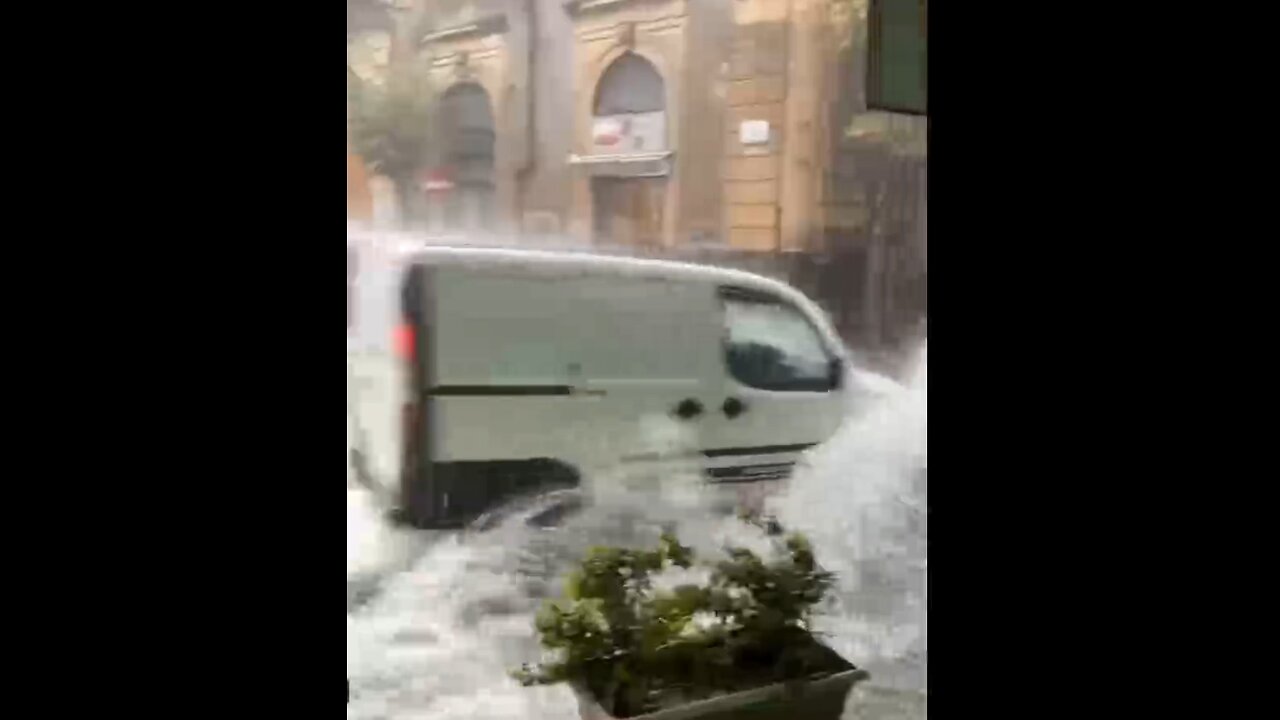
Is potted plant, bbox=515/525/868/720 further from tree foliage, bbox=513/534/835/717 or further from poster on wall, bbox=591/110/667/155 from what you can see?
poster on wall, bbox=591/110/667/155

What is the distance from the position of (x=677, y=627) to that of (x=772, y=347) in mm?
411

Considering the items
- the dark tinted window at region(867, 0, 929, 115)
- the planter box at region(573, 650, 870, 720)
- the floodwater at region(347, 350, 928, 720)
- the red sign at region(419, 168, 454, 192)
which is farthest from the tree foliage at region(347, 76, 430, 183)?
the planter box at region(573, 650, 870, 720)

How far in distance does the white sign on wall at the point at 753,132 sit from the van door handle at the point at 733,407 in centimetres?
36

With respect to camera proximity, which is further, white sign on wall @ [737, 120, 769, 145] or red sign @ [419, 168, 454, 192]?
white sign on wall @ [737, 120, 769, 145]

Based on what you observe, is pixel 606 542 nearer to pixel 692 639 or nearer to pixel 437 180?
pixel 692 639

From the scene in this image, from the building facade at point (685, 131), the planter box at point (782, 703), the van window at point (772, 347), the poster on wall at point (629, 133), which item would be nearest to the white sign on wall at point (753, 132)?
the building facade at point (685, 131)

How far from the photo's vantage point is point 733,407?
1.62m

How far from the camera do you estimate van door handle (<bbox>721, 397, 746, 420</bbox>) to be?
1609 millimetres

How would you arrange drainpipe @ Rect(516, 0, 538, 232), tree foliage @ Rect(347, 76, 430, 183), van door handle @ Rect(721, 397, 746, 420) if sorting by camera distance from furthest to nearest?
van door handle @ Rect(721, 397, 746, 420) → drainpipe @ Rect(516, 0, 538, 232) → tree foliage @ Rect(347, 76, 430, 183)

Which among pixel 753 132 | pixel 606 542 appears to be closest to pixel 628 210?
pixel 753 132

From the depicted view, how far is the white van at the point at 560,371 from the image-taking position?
142cm

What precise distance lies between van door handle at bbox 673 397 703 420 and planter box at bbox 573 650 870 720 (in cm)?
39
